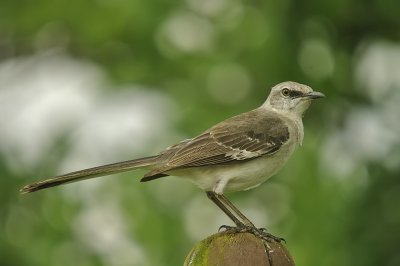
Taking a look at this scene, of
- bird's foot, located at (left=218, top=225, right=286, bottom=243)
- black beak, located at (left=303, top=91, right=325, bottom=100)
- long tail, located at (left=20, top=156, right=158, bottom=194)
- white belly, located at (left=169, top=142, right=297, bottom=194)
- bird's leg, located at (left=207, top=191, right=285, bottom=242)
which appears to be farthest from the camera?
black beak, located at (left=303, top=91, right=325, bottom=100)

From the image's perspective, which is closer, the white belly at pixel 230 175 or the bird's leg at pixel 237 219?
the bird's leg at pixel 237 219

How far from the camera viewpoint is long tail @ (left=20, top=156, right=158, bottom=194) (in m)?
5.59

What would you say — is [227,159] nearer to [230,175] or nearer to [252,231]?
[230,175]

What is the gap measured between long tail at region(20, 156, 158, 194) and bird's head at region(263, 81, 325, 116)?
1336 millimetres

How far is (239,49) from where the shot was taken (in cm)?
1027

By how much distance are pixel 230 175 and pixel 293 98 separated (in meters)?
1.26

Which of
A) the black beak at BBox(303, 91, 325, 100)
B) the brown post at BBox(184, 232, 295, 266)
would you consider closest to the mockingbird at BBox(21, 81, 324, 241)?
the black beak at BBox(303, 91, 325, 100)

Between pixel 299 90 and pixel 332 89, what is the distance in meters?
2.44

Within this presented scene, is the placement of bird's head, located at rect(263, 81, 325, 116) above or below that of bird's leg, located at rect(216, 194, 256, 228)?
above

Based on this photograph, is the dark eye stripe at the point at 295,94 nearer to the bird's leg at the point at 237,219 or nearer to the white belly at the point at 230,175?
the white belly at the point at 230,175

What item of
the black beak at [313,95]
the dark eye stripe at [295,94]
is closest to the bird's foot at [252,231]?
the black beak at [313,95]

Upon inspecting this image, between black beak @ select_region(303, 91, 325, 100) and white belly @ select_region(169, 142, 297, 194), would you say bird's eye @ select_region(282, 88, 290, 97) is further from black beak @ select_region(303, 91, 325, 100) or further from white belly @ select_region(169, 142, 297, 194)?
white belly @ select_region(169, 142, 297, 194)

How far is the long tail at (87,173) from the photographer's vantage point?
5.59 metres

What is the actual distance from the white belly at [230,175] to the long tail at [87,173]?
0.24 m
